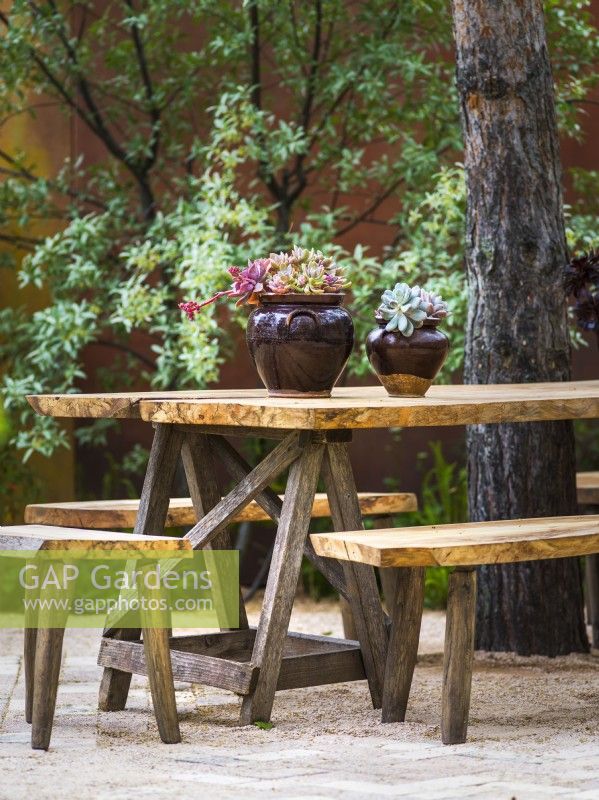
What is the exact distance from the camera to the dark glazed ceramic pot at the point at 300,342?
3975mm

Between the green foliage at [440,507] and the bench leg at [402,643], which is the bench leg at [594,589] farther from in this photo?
the bench leg at [402,643]

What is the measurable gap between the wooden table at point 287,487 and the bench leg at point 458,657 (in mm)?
438

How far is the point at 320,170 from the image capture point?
21.8 feet

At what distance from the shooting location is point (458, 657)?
3672 millimetres

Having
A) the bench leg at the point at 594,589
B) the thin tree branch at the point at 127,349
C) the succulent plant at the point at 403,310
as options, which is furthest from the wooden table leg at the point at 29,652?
the thin tree branch at the point at 127,349

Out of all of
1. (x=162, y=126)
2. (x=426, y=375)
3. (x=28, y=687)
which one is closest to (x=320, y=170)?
(x=162, y=126)

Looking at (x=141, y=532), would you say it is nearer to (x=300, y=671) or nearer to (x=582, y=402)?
(x=300, y=671)

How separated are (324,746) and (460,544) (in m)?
0.65

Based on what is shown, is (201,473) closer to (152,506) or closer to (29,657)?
(152,506)

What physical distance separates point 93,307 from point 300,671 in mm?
2482

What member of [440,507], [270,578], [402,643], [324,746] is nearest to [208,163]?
[440,507]

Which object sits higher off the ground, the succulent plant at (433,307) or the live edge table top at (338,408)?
the succulent plant at (433,307)

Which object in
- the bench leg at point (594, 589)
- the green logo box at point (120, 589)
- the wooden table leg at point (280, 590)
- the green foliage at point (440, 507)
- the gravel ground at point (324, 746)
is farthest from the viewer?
the green foliage at point (440, 507)

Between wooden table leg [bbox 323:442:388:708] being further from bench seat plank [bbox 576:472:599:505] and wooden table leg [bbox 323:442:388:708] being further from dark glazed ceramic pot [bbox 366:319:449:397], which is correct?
bench seat plank [bbox 576:472:599:505]
